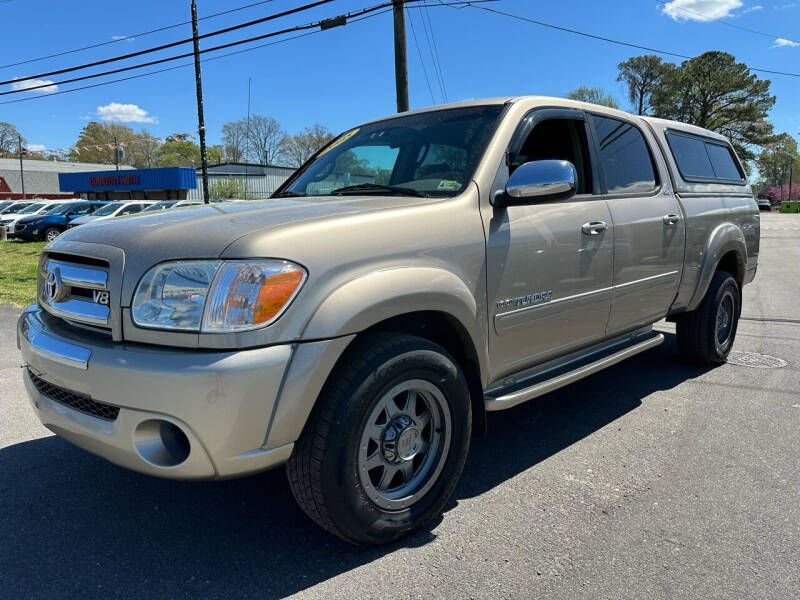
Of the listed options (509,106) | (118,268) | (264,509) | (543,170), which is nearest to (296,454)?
(264,509)

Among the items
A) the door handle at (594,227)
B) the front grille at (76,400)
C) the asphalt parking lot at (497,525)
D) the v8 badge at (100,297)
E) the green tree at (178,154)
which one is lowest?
the asphalt parking lot at (497,525)

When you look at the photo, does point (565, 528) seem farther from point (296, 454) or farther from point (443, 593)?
point (296, 454)

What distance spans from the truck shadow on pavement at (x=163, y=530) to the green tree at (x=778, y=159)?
6899 centimetres

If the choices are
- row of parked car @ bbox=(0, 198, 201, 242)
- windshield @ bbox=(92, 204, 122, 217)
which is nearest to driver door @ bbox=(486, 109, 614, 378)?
row of parked car @ bbox=(0, 198, 201, 242)

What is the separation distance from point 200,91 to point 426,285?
1596cm

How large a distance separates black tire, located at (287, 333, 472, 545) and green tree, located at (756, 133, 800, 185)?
2714 inches

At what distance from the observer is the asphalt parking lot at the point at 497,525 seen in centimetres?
230

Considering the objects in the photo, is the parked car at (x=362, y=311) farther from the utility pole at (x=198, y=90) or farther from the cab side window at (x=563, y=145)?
the utility pole at (x=198, y=90)

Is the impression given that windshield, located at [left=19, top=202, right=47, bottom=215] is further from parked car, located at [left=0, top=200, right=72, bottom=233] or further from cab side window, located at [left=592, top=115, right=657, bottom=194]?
cab side window, located at [left=592, top=115, right=657, bottom=194]

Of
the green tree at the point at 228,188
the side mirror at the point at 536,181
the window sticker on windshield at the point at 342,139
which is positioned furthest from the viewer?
the green tree at the point at 228,188

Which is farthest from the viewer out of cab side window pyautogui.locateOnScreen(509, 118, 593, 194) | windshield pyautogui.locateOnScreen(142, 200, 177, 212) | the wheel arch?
windshield pyautogui.locateOnScreen(142, 200, 177, 212)

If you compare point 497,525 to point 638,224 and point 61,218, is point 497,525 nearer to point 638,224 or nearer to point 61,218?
point 638,224

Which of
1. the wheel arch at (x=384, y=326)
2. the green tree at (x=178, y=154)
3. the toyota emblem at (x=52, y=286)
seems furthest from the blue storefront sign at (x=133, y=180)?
the wheel arch at (x=384, y=326)

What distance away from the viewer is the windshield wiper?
10.2 ft
